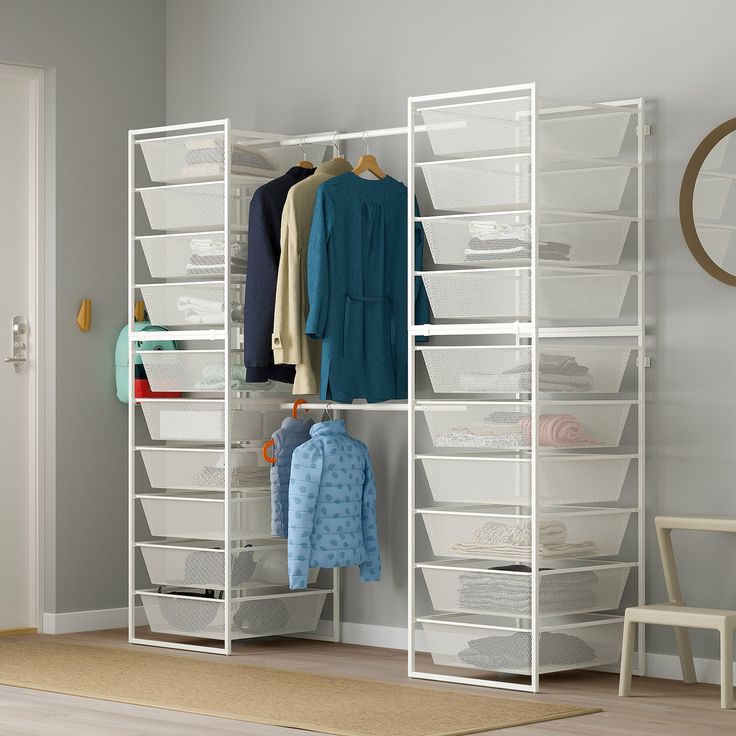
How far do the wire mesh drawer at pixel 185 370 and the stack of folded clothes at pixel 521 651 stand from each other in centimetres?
147

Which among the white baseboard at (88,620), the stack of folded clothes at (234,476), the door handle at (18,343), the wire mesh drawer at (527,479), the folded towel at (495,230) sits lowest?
the white baseboard at (88,620)

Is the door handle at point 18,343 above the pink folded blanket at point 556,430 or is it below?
above

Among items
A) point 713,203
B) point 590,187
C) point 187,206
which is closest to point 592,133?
point 590,187

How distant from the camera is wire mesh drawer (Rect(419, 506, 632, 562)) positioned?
15.7 ft

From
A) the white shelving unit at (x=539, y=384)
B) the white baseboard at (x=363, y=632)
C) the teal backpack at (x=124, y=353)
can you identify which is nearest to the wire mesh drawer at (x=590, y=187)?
the white shelving unit at (x=539, y=384)

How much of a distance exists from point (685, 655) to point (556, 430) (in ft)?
2.77

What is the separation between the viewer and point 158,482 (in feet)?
19.1

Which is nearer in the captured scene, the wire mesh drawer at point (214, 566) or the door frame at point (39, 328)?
the wire mesh drawer at point (214, 566)

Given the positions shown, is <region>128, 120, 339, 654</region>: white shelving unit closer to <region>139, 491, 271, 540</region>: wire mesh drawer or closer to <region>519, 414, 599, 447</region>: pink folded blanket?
<region>139, 491, 271, 540</region>: wire mesh drawer

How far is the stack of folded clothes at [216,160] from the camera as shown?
5.60 m

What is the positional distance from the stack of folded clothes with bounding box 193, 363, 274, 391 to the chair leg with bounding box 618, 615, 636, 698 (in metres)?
1.80

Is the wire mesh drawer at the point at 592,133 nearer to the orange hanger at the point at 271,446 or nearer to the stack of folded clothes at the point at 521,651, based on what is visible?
the orange hanger at the point at 271,446

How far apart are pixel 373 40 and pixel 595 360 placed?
1.72m

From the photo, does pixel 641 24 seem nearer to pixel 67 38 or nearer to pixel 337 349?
pixel 337 349
